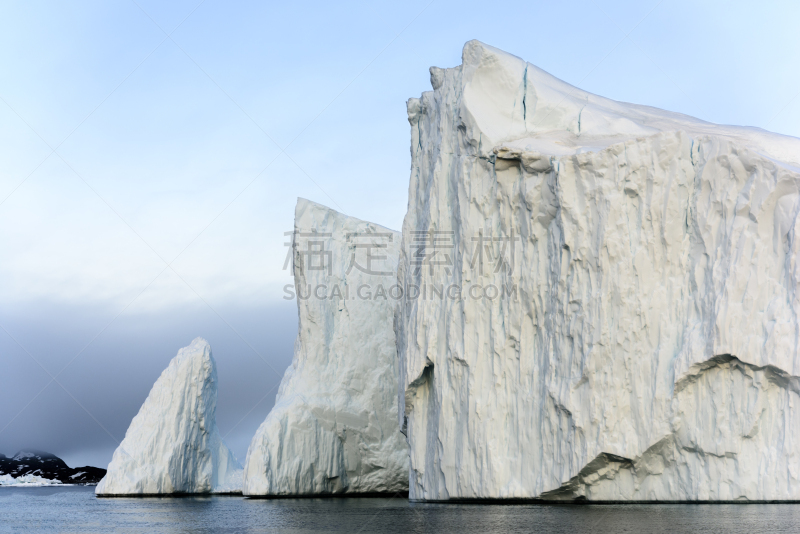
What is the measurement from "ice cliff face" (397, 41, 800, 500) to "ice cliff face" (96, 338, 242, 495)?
15.9m

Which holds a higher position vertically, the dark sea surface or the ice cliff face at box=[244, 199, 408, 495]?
the ice cliff face at box=[244, 199, 408, 495]

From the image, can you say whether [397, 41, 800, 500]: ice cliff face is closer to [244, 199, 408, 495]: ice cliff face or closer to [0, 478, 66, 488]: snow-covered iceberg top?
[244, 199, 408, 495]: ice cliff face

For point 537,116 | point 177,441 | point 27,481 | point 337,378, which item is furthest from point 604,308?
point 27,481

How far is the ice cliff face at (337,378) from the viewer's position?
83.4ft

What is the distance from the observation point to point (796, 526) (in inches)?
370

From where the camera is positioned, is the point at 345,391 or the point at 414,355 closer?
the point at 414,355

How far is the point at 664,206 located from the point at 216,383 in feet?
79.8

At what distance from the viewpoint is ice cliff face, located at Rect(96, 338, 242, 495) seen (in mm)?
30438

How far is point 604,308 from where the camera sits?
50.9 ft

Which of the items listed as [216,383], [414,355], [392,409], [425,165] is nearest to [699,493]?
[414,355]

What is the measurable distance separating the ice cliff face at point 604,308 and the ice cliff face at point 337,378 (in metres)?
7.78

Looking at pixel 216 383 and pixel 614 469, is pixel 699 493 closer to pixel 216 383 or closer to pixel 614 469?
pixel 614 469

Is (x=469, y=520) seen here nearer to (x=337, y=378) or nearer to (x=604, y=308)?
→ (x=604, y=308)

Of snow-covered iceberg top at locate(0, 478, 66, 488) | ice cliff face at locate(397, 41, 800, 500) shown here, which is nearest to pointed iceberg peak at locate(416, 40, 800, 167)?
ice cliff face at locate(397, 41, 800, 500)
